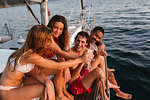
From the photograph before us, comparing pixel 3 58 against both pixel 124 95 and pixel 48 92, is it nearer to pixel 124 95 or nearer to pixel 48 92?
pixel 48 92

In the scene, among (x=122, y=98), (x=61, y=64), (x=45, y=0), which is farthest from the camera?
(x=45, y=0)

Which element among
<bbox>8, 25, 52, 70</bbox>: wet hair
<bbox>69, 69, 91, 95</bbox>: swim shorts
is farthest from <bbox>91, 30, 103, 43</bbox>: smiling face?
<bbox>8, 25, 52, 70</bbox>: wet hair

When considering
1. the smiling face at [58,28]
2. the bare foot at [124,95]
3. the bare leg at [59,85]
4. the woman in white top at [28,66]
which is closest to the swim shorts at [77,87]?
the bare leg at [59,85]

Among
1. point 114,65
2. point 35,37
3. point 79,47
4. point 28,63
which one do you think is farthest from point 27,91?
point 114,65

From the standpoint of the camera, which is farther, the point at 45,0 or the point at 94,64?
the point at 45,0

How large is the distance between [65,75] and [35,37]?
97 centimetres

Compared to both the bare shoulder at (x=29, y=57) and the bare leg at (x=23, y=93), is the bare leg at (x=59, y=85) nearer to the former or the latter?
the bare leg at (x=23, y=93)

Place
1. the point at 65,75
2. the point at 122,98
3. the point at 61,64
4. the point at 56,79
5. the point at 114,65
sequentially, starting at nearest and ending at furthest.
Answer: the point at 61,64 → the point at 56,79 → the point at 65,75 → the point at 122,98 → the point at 114,65

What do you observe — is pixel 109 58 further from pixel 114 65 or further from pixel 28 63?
pixel 28 63

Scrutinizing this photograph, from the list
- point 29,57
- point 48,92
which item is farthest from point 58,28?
point 48,92

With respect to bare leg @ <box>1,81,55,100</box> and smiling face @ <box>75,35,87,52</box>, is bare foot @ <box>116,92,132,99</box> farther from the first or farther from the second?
bare leg @ <box>1,81,55,100</box>

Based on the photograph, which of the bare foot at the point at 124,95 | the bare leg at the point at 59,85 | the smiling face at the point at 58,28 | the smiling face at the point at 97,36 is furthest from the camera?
the smiling face at the point at 97,36

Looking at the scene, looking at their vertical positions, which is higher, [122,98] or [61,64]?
[61,64]

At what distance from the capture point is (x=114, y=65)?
548 centimetres
